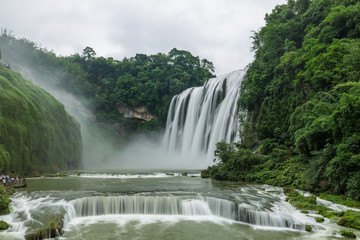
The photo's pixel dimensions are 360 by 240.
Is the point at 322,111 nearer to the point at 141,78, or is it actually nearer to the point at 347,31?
the point at 347,31

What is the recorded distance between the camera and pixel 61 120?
1431 inches

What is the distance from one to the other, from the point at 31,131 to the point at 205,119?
2354cm

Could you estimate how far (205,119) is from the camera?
134 ft

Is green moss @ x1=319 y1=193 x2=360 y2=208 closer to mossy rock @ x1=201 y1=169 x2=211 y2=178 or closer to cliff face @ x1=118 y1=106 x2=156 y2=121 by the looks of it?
mossy rock @ x1=201 y1=169 x2=211 y2=178

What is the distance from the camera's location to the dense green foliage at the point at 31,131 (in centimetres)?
2241

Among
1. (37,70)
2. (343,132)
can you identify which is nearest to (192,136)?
(343,132)

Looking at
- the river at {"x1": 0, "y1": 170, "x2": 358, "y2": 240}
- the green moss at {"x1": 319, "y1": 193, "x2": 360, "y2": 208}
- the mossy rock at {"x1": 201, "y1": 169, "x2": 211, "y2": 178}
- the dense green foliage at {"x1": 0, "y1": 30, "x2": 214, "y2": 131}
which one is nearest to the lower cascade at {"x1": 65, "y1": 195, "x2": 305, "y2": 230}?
the river at {"x1": 0, "y1": 170, "x2": 358, "y2": 240}

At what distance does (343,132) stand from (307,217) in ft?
18.0

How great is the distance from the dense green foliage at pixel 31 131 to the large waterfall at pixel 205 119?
17.8 m

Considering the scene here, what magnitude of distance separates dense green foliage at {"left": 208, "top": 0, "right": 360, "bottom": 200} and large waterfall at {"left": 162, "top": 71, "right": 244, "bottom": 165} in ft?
11.9

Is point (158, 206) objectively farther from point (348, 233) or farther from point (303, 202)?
point (348, 233)

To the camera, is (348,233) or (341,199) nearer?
(348,233)

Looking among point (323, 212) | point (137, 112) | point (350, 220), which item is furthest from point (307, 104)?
point (137, 112)

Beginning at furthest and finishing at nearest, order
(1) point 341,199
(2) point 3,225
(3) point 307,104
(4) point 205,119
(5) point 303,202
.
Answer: (4) point 205,119
(3) point 307,104
(5) point 303,202
(1) point 341,199
(2) point 3,225
